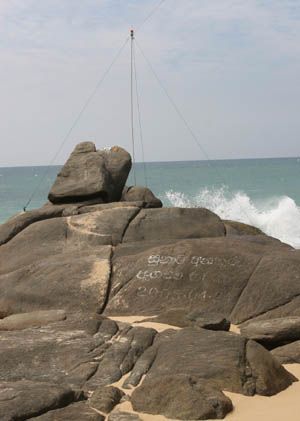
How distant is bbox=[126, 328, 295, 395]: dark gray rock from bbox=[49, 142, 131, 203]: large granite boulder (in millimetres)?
6542

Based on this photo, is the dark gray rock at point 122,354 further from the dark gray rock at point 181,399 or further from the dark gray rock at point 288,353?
the dark gray rock at point 288,353

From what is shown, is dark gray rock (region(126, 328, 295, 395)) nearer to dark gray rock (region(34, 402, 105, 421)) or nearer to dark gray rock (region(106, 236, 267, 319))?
dark gray rock (region(34, 402, 105, 421))

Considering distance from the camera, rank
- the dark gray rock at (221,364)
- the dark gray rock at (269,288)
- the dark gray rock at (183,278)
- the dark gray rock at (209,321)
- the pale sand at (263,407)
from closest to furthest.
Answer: the pale sand at (263,407), the dark gray rock at (221,364), the dark gray rock at (209,321), the dark gray rock at (269,288), the dark gray rock at (183,278)

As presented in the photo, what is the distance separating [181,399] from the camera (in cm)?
555

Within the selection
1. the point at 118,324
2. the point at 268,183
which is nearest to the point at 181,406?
the point at 118,324

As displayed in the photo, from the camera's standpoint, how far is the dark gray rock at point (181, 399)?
546 cm

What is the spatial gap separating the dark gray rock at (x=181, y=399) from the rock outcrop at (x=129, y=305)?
10 mm

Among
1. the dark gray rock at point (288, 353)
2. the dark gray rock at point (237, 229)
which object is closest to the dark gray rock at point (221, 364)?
the dark gray rock at point (288, 353)

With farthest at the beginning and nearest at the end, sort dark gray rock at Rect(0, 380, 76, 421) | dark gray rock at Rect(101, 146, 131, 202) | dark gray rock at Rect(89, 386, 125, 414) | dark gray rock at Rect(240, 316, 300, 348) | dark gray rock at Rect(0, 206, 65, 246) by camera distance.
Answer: dark gray rock at Rect(101, 146, 131, 202) < dark gray rock at Rect(0, 206, 65, 246) < dark gray rock at Rect(240, 316, 300, 348) < dark gray rock at Rect(89, 386, 125, 414) < dark gray rock at Rect(0, 380, 76, 421)

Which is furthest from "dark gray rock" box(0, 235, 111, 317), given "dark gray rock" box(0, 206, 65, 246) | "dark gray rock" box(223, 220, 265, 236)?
"dark gray rock" box(223, 220, 265, 236)

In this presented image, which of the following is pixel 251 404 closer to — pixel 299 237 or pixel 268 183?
pixel 299 237

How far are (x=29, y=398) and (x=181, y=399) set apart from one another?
4.34 ft

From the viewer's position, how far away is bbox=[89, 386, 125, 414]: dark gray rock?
18.5 feet

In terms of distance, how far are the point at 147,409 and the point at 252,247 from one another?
4858 mm
